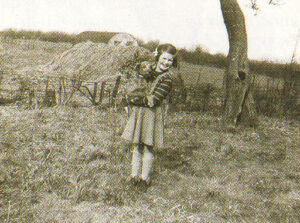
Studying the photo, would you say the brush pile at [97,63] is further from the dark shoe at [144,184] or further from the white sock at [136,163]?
the dark shoe at [144,184]

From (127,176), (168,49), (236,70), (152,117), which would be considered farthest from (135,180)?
(236,70)

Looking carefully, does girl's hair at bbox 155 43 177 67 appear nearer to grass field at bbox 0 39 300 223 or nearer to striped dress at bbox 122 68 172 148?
striped dress at bbox 122 68 172 148

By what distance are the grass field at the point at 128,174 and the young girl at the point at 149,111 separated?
393 millimetres

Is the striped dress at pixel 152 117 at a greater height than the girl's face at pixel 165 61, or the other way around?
the girl's face at pixel 165 61

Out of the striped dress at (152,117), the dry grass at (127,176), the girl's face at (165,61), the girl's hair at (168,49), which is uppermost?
the girl's hair at (168,49)

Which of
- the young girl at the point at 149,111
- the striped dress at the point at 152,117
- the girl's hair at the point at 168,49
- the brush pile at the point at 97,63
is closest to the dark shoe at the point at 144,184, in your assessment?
the young girl at the point at 149,111

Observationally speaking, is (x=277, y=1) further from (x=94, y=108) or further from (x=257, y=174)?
(x=257, y=174)

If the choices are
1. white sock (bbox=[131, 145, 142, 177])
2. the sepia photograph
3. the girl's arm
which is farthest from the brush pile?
the girl's arm

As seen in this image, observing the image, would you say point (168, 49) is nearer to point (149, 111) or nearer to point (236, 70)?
point (149, 111)

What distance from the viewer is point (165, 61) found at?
485 cm

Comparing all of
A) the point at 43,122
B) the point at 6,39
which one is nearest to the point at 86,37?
the point at 6,39

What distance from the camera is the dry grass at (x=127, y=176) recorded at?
168 inches

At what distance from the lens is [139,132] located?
4.98 meters

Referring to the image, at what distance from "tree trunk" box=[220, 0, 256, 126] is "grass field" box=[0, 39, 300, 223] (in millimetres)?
1273
